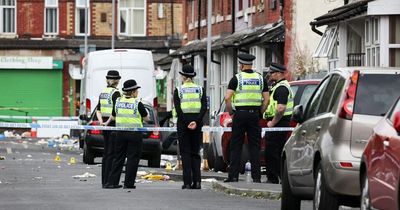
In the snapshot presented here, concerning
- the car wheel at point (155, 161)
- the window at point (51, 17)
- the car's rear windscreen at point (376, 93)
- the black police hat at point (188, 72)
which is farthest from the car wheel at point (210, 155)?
the window at point (51, 17)

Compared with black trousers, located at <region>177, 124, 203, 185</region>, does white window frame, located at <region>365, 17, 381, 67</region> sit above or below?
above

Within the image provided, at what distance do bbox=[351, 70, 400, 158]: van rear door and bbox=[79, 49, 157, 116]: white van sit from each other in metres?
22.2

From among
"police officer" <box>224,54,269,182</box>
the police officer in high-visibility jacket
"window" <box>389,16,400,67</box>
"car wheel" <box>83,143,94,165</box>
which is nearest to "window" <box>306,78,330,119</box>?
"police officer" <box>224,54,269,182</box>

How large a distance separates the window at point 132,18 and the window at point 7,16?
5.22 metres

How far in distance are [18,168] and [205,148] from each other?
12.7 feet

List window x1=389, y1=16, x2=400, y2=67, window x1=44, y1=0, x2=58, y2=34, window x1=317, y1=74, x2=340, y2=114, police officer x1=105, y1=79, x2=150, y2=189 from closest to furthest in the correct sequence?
window x1=317, y1=74, x2=340, y2=114, police officer x1=105, y1=79, x2=150, y2=189, window x1=389, y1=16, x2=400, y2=67, window x1=44, y1=0, x2=58, y2=34

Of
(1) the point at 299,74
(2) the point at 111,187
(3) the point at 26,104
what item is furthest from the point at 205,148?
(3) the point at 26,104

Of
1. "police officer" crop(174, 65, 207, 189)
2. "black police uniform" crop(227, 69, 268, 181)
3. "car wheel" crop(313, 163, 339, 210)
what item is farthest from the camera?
"police officer" crop(174, 65, 207, 189)

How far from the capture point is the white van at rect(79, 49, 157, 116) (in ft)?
113

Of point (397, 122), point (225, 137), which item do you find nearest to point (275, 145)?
point (225, 137)

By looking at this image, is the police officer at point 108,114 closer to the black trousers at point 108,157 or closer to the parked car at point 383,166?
the black trousers at point 108,157

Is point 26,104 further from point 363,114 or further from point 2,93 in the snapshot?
point 363,114

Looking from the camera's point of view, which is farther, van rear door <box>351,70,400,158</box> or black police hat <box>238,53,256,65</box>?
black police hat <box>238,53,256,65</box>

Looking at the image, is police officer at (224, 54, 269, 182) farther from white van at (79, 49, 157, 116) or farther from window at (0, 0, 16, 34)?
window at (0, 0, 16, 34)
